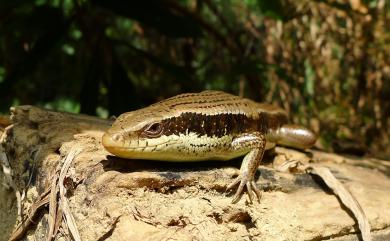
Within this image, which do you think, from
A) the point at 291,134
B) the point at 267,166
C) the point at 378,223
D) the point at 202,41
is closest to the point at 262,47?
the point at 202,41

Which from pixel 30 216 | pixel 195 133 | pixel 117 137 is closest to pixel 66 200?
pixel 30 216

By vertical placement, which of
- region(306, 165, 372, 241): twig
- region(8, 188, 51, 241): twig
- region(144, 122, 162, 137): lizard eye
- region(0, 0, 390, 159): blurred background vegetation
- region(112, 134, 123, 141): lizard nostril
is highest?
region(0, 0, 390, 159): blurred background vegetation

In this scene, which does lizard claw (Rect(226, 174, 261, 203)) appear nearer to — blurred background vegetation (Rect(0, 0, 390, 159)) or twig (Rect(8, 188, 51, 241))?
twig (Rect(8, 188, 51, 241))

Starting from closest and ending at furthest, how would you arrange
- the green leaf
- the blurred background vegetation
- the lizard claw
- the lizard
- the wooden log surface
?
the wooden log surface < the lizard < the lizard claw < the green leaf < the blurred background vegetation

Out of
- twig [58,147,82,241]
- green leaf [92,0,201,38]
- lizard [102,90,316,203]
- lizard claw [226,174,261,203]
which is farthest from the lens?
green leaf [92,0,201,38]

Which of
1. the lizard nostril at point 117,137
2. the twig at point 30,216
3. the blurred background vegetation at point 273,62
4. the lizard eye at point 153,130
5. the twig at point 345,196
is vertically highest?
the blurred background vegetation at point 273,62

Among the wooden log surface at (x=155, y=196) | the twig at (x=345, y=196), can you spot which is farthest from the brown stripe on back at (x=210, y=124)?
the twig at (x=345, y=196)

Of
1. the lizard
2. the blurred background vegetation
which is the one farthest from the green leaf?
the lizard

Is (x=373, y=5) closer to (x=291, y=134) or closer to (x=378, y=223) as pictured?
(x=291, y=134)

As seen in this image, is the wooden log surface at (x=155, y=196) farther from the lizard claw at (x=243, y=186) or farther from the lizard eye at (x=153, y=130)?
the lizard eye at (x=153, y=130)
